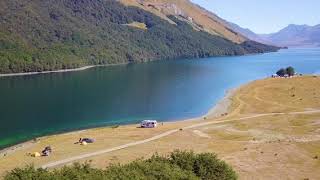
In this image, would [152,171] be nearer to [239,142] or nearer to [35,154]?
[35,154]

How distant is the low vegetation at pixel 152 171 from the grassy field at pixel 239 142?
16.0 meters

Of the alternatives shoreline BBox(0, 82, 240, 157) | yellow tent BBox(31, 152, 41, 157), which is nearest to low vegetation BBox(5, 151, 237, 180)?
yellow tent BBox(31, 152, 41, 157)

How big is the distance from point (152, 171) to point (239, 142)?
48710 millimetres

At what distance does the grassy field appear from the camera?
265 ft

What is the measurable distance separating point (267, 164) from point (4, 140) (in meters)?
57.9

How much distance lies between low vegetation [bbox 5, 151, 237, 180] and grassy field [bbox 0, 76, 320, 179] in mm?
16017

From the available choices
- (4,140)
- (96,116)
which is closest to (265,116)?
(96,116)

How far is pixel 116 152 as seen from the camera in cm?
9156

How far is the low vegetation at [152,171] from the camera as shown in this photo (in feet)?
162

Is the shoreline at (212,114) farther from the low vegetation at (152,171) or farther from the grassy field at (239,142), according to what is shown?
the low vegetation at (152,171)

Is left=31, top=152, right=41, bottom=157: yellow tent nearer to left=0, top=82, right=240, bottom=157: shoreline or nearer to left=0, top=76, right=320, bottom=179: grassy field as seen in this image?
left=0, top=76, right=320, bottom=179: grassy field

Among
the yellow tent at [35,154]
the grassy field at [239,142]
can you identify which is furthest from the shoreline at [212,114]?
the yellow tent at [35,154]

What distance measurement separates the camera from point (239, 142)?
9888cm

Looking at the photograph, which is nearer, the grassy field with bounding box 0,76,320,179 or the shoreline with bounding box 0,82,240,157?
the grassy field with bounding box 0,76,320,179
